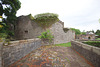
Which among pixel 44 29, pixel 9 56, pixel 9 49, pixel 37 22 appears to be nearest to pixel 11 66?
pixel 9 56

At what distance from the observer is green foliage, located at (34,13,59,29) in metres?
A: 6.89

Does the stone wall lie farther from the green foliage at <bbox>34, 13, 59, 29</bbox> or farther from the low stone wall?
the low stone wall

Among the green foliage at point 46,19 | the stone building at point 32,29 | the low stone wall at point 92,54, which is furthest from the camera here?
the stone building at point 32,29

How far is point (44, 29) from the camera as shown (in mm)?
7488

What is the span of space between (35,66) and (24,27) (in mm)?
8282

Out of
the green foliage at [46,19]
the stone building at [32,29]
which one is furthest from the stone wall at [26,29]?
the green foliage at [46,19]

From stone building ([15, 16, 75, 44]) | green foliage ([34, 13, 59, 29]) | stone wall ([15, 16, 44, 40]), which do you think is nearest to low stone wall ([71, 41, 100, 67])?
stone building ([15, 16, 75, 44])

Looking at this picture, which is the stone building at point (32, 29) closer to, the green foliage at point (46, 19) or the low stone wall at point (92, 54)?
the green foliage at point (46, 19)

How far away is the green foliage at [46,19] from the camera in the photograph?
689cm

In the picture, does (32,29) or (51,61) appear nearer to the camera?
(51,61)

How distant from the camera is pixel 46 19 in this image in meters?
7.01

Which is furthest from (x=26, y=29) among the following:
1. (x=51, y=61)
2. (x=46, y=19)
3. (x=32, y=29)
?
(x=51, y=61)

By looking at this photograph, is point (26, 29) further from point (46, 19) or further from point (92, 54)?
point (92, 54)

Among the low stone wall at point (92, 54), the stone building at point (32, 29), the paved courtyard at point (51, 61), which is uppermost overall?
the stone building at point (32, 29)
